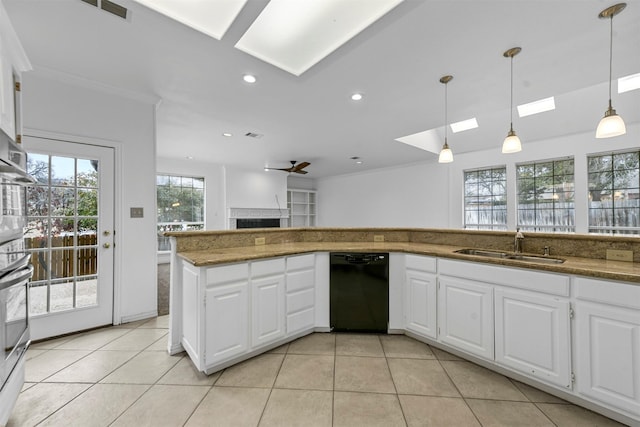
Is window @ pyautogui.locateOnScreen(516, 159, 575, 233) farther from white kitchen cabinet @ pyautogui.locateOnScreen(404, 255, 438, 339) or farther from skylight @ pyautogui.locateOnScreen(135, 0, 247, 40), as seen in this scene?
skylight @ pyautogui.locateOnScreen(135, 0, 247, 40)

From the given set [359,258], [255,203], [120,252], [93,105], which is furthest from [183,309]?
[255,203]

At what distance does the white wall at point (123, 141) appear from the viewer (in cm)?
247

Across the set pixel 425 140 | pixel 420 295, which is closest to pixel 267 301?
pixel 420 295

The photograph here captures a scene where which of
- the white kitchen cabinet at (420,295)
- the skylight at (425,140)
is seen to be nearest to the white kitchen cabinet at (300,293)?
the white kitchen cabinet at (420,295)

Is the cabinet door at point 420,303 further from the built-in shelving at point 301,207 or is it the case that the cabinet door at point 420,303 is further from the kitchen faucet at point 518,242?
the built-in shelving at point 301,207

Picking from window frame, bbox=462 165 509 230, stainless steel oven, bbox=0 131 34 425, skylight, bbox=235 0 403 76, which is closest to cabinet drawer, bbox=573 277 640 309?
skylight, bbox=235 0 403 76

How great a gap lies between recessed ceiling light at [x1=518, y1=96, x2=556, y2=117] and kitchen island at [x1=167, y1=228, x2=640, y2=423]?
3329mm

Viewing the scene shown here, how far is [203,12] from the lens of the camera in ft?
5.92

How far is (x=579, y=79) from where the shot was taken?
2582mm

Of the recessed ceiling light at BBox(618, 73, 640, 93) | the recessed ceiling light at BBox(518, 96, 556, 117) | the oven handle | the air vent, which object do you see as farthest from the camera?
the recessed ceiling light at BBox(518, 96, 556, 117)

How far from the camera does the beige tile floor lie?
5.04ft

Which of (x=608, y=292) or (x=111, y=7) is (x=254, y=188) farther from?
(x=608, y=292)

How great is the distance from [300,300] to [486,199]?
5106 millimetres

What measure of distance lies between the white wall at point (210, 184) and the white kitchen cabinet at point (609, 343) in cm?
681
